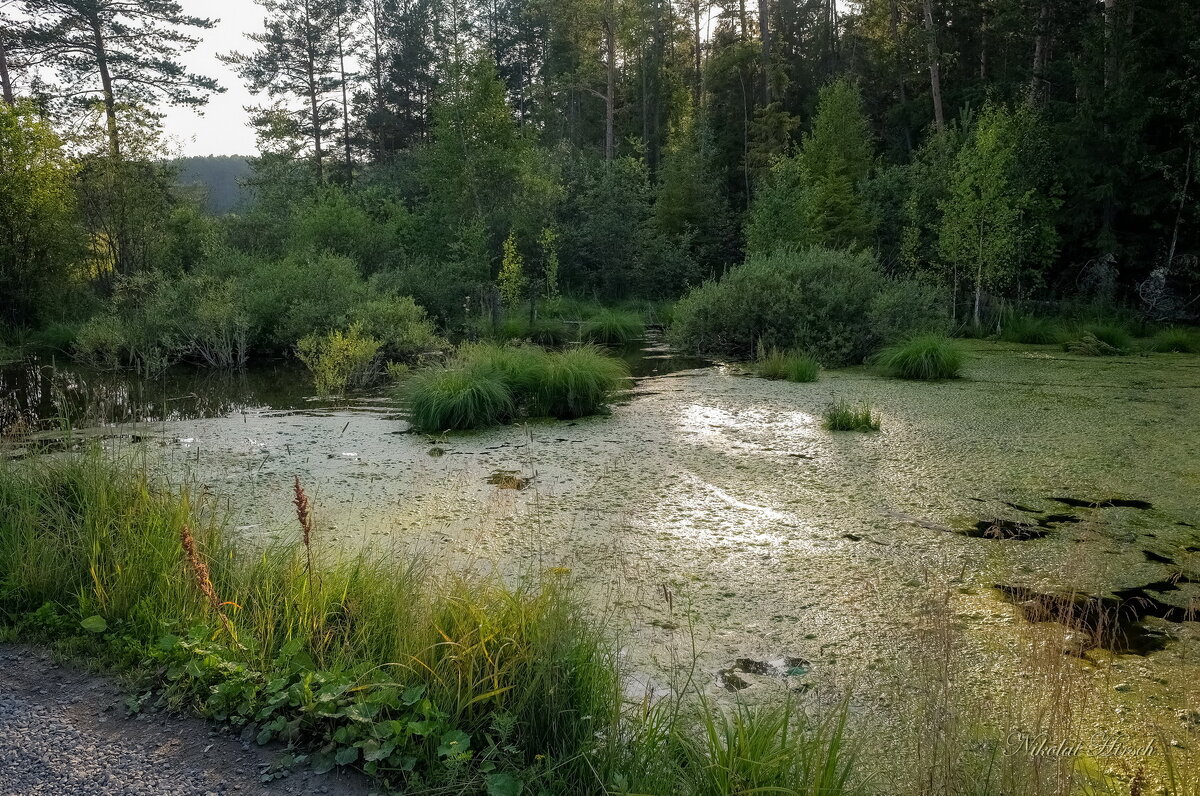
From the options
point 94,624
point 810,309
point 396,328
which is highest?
point 810,309

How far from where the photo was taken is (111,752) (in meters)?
2.02

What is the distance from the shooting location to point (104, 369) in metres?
11.0

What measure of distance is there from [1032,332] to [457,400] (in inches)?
410

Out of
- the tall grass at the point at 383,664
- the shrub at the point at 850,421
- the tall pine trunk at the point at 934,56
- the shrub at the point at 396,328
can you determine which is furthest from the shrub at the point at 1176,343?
the tall grass at the point at 383,664

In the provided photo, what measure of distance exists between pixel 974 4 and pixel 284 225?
2029 cm

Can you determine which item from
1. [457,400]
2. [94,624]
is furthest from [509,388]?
[94,624]

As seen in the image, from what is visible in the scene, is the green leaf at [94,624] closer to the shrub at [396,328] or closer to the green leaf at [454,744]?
the green leaf at [454,744]

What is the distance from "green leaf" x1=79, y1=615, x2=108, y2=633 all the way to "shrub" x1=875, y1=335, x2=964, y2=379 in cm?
799

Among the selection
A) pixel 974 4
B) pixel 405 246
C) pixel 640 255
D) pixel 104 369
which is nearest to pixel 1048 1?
pixel 974 4

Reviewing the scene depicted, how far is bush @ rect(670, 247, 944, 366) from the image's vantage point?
1022 centimetres

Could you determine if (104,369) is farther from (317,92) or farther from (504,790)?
(317,92)

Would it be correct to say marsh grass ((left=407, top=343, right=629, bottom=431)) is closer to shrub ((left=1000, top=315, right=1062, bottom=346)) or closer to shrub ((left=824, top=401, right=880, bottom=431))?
shrub ((left=824, top=401, right=880, bottom=431))

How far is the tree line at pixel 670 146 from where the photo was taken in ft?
48.1

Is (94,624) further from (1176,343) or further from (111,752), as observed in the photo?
(1176,343)
